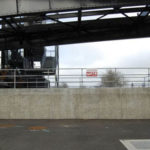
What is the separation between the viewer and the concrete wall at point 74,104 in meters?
14.8

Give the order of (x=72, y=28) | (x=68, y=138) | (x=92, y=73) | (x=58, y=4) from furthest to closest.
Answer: (x=72, y=28), (x=92, y=73), (x=58, y=4), (x=68, y=138)

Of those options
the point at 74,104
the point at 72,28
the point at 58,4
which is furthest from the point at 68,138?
the point at 72,28

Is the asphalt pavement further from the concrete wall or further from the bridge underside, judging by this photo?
the bridge underside

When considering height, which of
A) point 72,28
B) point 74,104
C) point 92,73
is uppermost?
point 72,28

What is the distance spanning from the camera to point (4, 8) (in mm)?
15906

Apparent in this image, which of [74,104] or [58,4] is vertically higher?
[58,4]

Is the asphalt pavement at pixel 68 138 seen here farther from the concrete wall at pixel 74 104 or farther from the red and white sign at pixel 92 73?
the red and white sign at pixel 92 73

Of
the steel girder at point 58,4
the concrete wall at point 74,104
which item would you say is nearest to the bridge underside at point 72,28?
the steel girder at point 58,4

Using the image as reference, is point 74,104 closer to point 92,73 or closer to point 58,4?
point 92,73

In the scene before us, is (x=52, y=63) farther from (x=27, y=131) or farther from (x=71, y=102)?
(x=27, y=131)

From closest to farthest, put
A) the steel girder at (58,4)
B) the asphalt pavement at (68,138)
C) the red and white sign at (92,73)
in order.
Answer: the asphalt pavement at (68,138), the steel girder at (58,4), the red and white sign at (92,73)

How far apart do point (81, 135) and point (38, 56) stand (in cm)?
2484

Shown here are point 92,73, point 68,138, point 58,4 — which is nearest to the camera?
point 68,138

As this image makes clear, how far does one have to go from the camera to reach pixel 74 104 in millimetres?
14867
